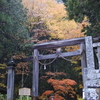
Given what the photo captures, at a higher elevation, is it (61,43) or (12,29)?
(12,29)

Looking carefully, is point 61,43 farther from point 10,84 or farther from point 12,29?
point 10,84

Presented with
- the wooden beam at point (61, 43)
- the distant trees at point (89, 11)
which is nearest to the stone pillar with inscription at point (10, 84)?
the wooden beam at point (61, 43)

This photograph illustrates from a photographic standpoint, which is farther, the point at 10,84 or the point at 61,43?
the point at 61,43

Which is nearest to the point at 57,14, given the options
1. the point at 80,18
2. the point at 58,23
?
the point at 58,23

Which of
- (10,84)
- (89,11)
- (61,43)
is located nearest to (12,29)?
(61,43)

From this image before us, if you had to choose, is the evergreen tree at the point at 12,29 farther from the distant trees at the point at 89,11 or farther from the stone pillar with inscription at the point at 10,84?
the distant trees at the point at 89,11

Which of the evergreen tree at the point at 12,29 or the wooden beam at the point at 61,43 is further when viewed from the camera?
the evergreen tree at the point at 12,29

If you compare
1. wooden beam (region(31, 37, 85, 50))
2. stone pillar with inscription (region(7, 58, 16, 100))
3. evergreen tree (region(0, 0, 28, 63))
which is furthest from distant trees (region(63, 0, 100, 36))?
stone pillar with inscription (region(7, 58, 16, 100))

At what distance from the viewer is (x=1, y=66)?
11156 millimetres

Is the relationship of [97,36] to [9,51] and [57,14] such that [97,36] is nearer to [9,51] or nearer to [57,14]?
[9,51]

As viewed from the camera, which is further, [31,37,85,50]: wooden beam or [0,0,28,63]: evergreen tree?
[0,0,28,63]: evergreen tree

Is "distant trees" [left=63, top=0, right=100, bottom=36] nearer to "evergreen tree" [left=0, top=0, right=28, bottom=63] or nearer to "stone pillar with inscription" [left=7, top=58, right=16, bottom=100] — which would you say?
"evergreen tree" [left=0, top=0, right=28, bottom=63]

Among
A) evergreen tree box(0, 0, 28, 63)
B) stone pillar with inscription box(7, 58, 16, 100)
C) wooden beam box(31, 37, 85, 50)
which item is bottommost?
stone pillar with inscription box(7, 58, 16, 100)

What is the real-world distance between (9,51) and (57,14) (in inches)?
235
